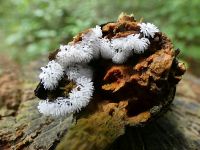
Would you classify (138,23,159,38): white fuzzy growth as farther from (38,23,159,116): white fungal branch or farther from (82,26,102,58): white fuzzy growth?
(82,26,102,58): white fuzzy growth

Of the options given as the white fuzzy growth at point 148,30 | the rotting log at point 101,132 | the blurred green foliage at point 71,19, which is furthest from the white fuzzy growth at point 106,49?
the blurred green foliage at point 71,19

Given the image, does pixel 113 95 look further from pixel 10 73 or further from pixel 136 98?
pixel 10 73

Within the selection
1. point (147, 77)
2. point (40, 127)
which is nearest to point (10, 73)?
point (40, 127)

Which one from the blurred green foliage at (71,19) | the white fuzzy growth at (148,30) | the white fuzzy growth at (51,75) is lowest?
the white fuzzy growth at (51,75)

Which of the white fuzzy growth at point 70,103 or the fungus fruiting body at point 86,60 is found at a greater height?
the fungus fruiting body at point 86,60

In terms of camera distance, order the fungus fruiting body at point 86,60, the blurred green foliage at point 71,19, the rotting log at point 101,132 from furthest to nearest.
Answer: the blurred green foliage at point 71,19 < the fungus fruiting body at point 86,60 < the rotting log at point 101,132

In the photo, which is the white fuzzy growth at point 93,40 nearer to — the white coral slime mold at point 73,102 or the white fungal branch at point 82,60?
the white fungal branch at point 82,60

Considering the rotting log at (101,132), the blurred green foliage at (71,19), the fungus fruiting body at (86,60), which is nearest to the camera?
the rotting log at (101,132)

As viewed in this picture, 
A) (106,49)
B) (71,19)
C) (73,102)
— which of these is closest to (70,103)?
(73,102)

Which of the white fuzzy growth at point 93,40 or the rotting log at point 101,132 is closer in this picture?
the rotting log at point 101,132
